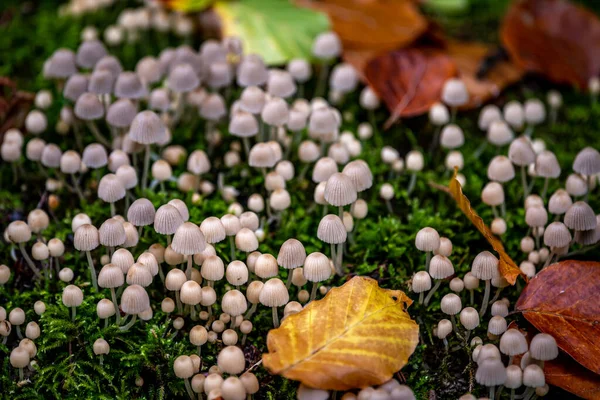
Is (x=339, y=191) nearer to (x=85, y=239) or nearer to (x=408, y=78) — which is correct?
(x=85, y=239)

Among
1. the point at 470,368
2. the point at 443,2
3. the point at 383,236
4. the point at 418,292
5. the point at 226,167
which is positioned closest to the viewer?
the point at 470,368

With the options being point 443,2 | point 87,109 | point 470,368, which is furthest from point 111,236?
point 443,2

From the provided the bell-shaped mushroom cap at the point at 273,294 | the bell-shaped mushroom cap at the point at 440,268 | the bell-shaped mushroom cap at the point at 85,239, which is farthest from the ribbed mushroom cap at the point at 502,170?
the bell-shaped mushroom cap at the point at 85,239

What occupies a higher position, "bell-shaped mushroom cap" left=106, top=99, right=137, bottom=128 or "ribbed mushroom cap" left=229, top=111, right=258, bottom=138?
"bell-shaped mushroom cap" left=106, top=99, right=137, bottom=128

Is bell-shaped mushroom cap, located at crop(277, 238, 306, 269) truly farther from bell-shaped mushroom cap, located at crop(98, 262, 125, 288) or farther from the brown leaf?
Answer: the brown leaf

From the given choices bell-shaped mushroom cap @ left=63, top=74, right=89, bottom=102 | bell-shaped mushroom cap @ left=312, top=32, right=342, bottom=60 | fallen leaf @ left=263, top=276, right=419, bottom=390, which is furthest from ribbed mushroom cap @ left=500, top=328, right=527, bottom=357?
bell-shaped mushroom cap @ left=63, top=74, right=89, bottom=102

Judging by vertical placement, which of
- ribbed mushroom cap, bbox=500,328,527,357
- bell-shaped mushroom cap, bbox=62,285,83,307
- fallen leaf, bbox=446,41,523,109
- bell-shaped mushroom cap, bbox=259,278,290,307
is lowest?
fallen leaf, bbox=446,41,523,109

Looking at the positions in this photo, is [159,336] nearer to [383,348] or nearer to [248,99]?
[383,348]
